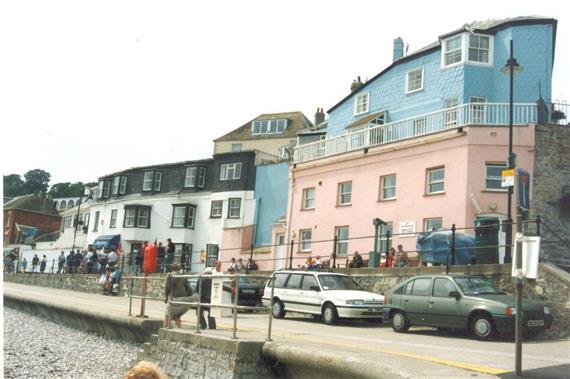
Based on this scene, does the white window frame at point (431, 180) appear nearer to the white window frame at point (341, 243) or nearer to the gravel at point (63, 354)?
the white window frame at point (341, 243)

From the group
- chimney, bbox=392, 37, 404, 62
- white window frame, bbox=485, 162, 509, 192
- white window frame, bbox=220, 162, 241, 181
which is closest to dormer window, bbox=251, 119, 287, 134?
white window frame, bbox=220, 162, 241, 181

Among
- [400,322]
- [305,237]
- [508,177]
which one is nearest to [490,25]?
[305,237]

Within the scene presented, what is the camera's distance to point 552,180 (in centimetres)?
2547

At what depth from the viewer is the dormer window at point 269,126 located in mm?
56438

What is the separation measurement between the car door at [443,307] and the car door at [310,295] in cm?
428

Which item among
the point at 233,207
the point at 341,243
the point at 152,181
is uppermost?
the point at 152,181

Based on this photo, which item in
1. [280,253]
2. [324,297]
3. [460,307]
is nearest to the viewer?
[460,307]

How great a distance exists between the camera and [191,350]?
1273 cm

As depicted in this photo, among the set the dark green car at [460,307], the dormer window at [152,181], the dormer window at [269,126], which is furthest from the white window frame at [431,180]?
the dormer window at [152,181]

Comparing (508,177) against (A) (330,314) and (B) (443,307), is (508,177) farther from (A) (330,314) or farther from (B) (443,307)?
(A) (330,314)

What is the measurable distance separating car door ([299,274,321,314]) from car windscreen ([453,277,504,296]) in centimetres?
482

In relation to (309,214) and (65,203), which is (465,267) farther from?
(65,203)

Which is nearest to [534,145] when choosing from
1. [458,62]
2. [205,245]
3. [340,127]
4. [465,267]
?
[458,62]

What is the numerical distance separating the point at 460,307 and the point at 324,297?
4935mm
